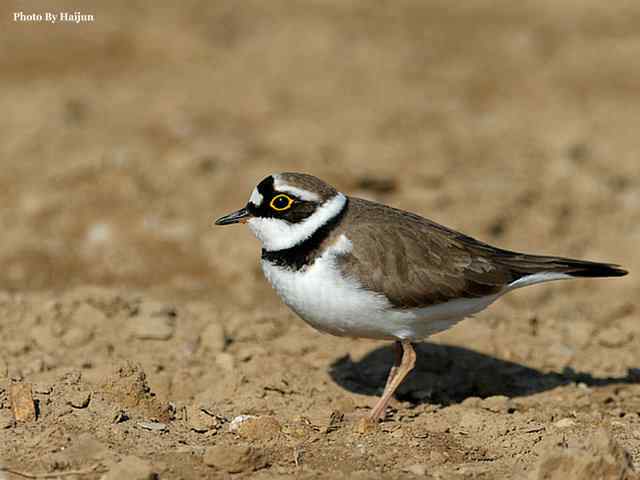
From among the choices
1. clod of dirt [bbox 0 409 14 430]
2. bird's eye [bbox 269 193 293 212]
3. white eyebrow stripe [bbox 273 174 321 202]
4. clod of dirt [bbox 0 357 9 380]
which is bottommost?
clod of dirt [bbox 0 409 14 430]

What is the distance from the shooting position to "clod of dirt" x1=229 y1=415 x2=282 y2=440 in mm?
5516

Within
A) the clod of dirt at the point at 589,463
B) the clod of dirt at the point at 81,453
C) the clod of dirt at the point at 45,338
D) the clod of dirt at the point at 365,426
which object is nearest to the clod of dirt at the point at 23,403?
the clod of dirt at the point at 81,453

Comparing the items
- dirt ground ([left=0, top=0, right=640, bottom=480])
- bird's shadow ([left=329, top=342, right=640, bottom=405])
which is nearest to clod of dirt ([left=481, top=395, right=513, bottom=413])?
dirt ground ([left=0, top=0, right=640, bottom=480])

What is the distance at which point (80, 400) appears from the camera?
5.67 meters

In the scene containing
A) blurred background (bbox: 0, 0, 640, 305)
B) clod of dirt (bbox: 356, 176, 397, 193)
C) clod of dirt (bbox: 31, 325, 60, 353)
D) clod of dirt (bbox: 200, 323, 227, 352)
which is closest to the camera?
clod of dirt (bbox: 31, 325, 60, 353)

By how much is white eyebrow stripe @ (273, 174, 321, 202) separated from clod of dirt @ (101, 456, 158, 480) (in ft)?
6.63

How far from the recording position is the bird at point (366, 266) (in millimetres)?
5891

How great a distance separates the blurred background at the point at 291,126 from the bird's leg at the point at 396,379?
262 cm

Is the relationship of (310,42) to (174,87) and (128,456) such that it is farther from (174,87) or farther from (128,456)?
(128,456)

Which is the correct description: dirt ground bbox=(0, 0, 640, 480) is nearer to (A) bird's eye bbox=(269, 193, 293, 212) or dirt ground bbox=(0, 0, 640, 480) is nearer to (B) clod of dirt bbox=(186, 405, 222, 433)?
(B) clod of dirt bbox=(186, 405, 222, 433)

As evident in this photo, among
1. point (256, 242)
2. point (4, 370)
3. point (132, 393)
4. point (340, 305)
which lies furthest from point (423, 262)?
point (256, 242)

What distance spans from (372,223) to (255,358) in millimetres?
1421

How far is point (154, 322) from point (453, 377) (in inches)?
89.2

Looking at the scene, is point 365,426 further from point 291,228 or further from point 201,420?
point 291,228
